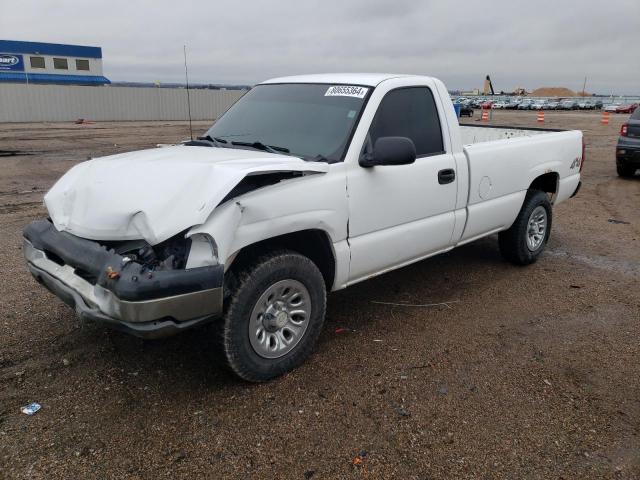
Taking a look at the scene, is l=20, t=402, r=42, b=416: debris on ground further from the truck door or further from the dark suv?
the dark suv

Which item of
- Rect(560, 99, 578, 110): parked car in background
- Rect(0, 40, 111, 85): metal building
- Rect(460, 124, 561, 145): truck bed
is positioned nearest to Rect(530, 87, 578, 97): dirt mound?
Rect(560, 99, 578, 110): parked car in background

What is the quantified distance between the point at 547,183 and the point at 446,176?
7.49ft

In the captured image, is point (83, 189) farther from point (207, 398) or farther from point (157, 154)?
point (207, 398)

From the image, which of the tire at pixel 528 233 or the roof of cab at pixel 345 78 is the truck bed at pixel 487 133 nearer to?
the tire at pixel 528 233

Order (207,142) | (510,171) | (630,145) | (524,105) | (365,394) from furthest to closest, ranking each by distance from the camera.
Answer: (524,105) → (630,145) → (510,171) → (207,142) → (365,394)

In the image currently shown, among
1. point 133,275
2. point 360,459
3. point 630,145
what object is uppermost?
point 630,145

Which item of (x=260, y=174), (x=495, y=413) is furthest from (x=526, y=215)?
(x=260, y=174)

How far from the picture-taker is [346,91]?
4.09m

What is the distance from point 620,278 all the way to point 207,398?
450 cm

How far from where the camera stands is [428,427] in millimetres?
3027

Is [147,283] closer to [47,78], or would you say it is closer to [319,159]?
[319,159]

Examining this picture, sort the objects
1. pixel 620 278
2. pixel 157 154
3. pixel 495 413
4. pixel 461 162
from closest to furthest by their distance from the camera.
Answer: pixel 495 413
pixel 157 154
pixel 461 162
pixel 620 278

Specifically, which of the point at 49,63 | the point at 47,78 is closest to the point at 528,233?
the point at 47,78

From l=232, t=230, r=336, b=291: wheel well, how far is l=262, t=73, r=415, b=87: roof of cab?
1330mm
